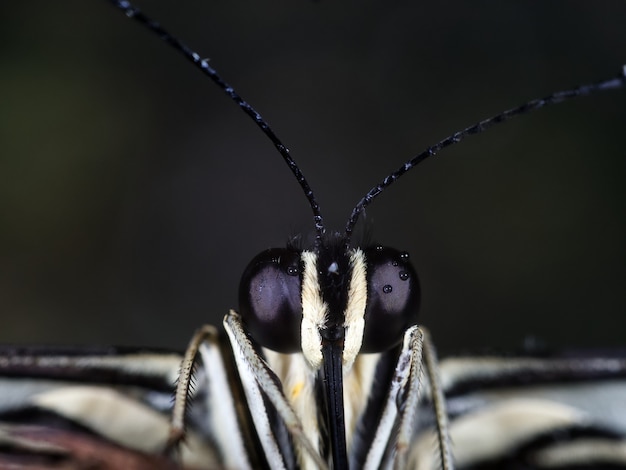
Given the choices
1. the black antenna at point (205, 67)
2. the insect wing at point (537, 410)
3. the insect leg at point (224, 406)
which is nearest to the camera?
the black antenna at point (205, 67)

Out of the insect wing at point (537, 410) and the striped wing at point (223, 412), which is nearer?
the striped wing at point (223, 412)

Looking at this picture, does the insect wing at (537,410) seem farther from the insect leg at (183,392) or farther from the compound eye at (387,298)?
the insect leg at (183,392)

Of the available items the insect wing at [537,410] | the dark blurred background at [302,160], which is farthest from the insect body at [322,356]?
the dark blurred background at [302,160]

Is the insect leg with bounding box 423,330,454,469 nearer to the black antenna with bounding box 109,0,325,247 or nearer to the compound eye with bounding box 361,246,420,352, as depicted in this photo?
the compound eye with bounding box 361,246,420,352

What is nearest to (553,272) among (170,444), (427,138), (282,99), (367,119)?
(427,138)

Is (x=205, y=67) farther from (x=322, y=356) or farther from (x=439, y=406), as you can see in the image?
(x=439, y=406)

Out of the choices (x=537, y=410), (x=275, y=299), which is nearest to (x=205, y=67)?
(x=275, y=299)

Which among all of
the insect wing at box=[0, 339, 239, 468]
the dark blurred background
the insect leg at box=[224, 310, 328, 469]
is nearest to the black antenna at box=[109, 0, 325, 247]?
the insect leg at box=[224, 310, 328, 469]
